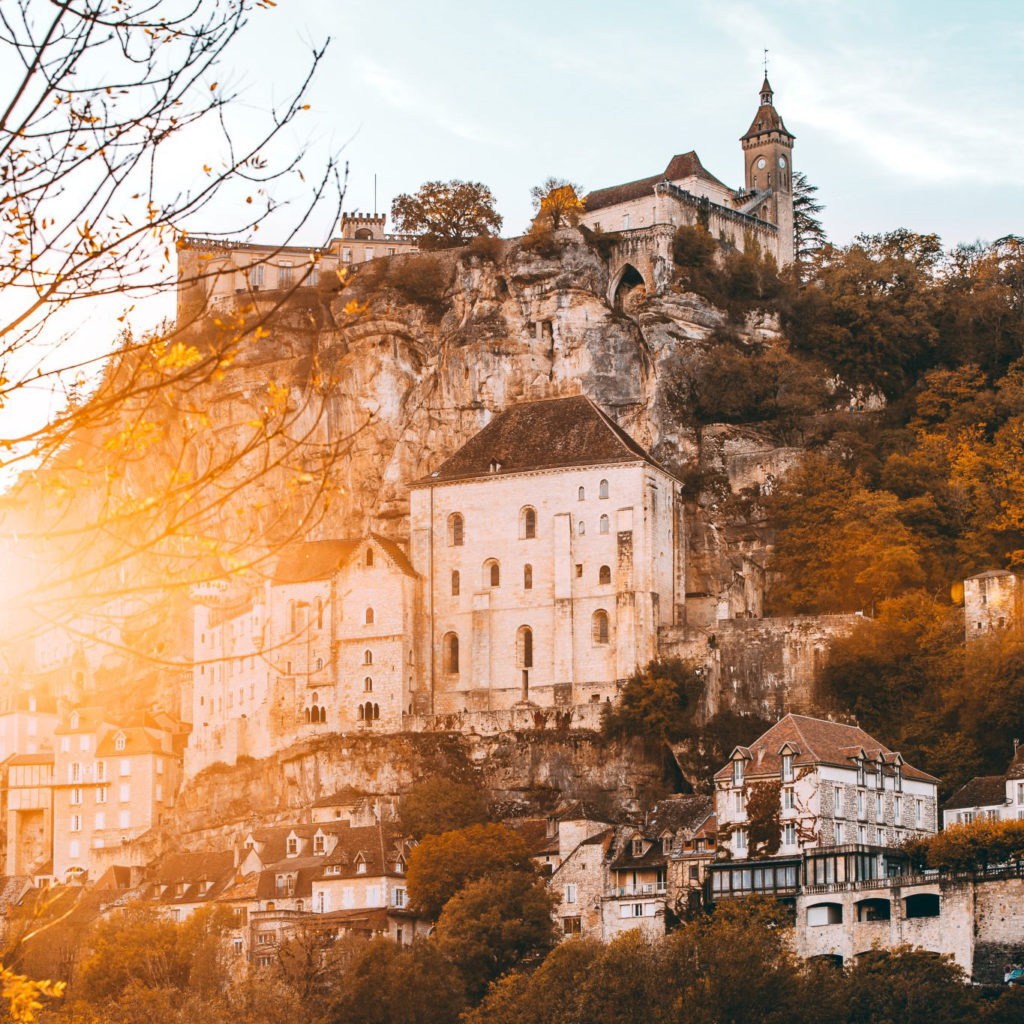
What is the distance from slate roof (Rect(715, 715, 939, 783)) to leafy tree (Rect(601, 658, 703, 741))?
23.9ft

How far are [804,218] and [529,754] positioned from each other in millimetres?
46665

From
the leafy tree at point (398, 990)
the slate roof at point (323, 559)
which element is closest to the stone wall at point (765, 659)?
the slate roof at point (323, 559)

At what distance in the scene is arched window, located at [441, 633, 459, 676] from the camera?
7194 centimetres

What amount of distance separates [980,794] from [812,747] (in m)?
5.74

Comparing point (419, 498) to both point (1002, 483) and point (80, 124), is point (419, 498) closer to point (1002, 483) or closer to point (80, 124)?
point (1002, 483)

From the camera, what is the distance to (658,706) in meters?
64.9

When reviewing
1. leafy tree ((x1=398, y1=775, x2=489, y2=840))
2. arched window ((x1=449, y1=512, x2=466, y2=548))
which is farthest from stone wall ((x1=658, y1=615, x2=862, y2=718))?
arched window ((x1=449, y1=512, x2=466, y2=548))

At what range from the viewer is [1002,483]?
229 ft

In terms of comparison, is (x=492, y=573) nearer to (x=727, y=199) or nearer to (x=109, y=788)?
(x=109, y=788)

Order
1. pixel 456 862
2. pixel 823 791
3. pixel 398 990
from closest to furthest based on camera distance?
pixel 398 990, pixel 823 791, pixel 456 862

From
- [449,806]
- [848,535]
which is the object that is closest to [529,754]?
[449,806]

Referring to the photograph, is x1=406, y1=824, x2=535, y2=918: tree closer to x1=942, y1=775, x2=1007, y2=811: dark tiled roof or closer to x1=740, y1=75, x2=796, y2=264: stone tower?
x1=942, y1=775, x2=1007, y2=811: dark tiled roof

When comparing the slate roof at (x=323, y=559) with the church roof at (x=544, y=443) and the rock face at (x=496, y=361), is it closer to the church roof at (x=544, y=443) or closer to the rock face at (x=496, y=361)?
the rock face at (x=496, y=361)

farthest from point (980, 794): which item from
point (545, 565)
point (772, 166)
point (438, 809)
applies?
point (772, 166)
